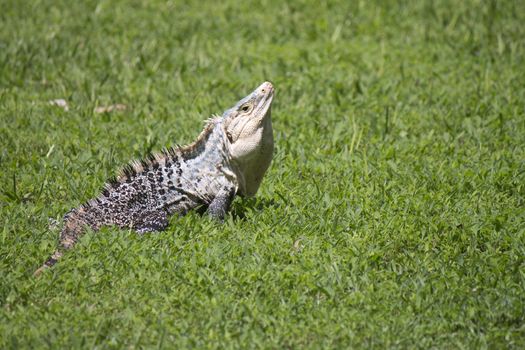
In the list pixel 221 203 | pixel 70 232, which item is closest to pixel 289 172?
pixel 221 203

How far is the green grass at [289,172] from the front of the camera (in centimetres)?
518

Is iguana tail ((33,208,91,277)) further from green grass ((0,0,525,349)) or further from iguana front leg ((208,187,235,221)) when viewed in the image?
iguana front leg ((208,187,235,221))

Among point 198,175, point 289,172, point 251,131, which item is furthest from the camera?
point 289,172

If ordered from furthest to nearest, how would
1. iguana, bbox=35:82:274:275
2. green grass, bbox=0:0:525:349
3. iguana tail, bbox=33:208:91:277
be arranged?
iguana, bbox=35:82:274:275 < iguana tail, bbox=33:208:91:277 < green grass, bbox=0:0:525:349

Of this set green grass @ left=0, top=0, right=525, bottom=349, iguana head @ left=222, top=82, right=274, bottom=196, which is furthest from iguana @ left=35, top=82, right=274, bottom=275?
green grass @ left=0, top=0, right=525, bottom=349

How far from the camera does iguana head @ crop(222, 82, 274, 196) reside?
6.31 metres

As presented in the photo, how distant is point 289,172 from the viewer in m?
7.47

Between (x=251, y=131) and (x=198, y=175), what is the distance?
53 cm

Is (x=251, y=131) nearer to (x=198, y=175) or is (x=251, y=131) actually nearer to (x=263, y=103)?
(x=263, y=103)

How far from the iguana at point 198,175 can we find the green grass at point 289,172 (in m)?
0.18

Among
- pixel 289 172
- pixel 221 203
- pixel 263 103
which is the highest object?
pixel 263 103

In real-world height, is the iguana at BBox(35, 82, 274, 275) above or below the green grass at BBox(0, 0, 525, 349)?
above

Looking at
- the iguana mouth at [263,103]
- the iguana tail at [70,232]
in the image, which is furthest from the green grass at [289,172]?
the iguana mouth at [263,103]

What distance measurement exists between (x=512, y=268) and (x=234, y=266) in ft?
6.13
